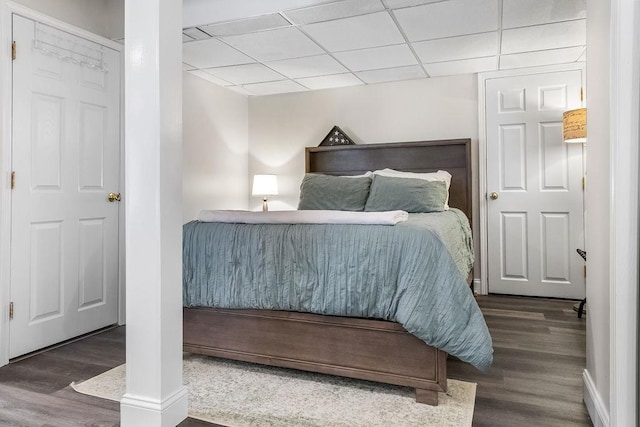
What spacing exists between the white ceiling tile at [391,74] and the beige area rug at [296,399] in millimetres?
2884

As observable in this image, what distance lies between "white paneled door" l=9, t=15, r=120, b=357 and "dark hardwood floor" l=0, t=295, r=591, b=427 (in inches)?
9.8

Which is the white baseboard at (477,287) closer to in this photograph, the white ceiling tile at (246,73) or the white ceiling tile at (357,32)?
the white ceiling tile at (357,32)

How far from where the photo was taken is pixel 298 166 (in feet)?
15.9

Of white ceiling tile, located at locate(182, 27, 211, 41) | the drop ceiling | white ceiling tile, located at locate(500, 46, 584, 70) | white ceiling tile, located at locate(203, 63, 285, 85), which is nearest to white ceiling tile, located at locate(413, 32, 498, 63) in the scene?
the drop ceiling

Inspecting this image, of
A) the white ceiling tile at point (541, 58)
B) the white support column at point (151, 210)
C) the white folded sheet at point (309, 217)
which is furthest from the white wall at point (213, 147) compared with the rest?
the white ceiling tile at point (541, 58)

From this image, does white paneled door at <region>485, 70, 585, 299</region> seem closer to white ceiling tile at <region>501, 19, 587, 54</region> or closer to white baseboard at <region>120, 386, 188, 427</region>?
white ceiling tile at <region>501, 19, 587, 54</region>

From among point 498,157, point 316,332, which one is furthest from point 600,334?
point 498,157

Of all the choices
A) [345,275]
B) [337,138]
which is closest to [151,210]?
[345,275]

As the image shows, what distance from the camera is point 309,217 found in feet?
7.22

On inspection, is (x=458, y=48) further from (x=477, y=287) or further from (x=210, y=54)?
(x=477, y=287)

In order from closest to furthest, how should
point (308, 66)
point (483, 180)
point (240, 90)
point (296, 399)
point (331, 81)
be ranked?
point (296, 399)
point (308, 66)
point (483, 180)
point (331, 81)
point (240, 90)

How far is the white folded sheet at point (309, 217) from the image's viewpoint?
6.77 ft

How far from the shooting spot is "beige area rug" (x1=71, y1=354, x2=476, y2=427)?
1.79 m

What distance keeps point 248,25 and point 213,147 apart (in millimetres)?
1743
